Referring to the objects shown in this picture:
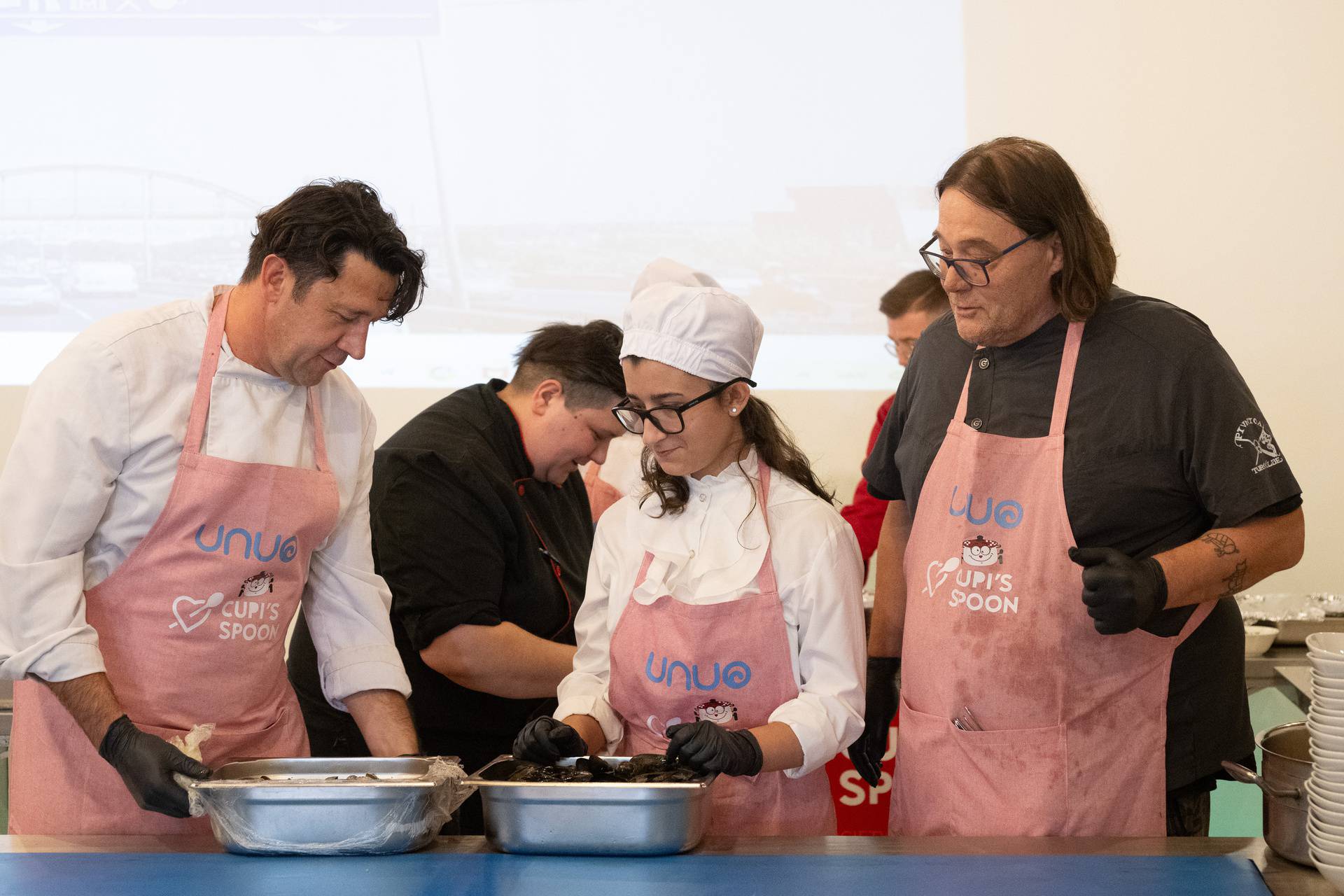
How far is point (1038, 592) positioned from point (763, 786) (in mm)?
484

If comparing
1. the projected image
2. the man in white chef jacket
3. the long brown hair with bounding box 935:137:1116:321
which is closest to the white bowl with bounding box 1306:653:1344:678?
the long brown hair with bounding box 935:137:1116:321

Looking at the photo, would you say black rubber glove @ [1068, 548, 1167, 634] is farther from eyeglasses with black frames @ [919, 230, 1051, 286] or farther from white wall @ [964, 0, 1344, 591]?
white wall @ [964, 0, 1344, 591]

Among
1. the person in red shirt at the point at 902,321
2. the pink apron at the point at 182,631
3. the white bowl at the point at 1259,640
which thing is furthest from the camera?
the person in red shirt at the point at 902,321

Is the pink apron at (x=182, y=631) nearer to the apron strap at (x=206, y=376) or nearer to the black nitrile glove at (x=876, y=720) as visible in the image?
the apron strap at (x=206, y=376)

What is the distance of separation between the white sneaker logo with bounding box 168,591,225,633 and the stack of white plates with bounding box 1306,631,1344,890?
1.43 metres

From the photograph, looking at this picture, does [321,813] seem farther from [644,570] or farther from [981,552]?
[981,552]

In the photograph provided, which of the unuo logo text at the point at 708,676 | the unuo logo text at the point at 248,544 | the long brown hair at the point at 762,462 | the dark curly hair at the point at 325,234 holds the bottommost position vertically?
the unuo logo text at the point at 708,676

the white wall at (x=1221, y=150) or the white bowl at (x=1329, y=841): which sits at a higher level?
the white wall at (x=1221, y=150)

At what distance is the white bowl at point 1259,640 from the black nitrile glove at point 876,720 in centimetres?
148

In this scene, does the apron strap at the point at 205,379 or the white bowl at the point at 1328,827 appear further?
the apron strap at the point at 205,379

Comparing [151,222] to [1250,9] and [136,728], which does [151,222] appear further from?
[1250,9]

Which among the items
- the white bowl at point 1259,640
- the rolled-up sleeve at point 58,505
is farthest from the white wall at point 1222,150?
the rolled-up sleeve at point 58,505

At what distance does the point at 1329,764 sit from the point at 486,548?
1354 millimetres

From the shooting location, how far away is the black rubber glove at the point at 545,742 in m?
1.65
